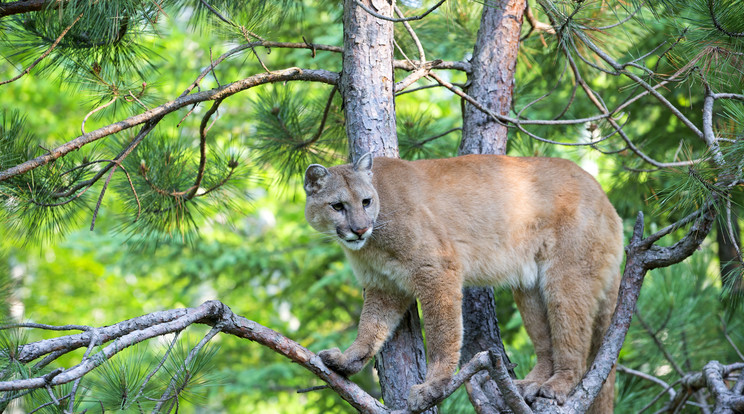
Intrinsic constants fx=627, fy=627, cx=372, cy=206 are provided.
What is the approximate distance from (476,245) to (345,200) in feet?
3.61

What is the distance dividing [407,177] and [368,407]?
1772 mm

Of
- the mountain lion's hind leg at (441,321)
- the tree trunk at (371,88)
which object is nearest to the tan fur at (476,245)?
the mountain lion's hind leg at (441,321)

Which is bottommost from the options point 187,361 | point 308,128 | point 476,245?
point 187,361

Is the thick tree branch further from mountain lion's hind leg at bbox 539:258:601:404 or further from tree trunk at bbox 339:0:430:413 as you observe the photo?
mountain lion's hind leg at bbox 539:258:601:404

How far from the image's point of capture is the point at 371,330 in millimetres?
4418

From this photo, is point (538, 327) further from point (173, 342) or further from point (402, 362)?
point (173, 342)

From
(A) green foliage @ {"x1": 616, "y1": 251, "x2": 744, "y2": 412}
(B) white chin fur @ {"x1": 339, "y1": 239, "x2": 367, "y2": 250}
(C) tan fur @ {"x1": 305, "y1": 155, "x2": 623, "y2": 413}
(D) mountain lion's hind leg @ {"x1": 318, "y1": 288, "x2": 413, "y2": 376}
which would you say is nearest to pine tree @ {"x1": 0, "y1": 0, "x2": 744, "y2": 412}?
(D) mountain lion's hind leg @ {"x1": 318, "y1": 288, "x2": 413, "y2": 376}

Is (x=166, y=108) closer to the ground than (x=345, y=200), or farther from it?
farther from it

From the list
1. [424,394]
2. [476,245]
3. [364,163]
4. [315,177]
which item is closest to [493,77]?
[476,245]

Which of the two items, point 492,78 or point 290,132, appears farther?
point 290,132

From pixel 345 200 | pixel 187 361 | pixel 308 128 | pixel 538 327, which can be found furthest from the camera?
pixel 308 128

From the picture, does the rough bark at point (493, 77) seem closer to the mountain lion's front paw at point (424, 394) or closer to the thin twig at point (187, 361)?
the mountain lion's front paw at point (424, 394)

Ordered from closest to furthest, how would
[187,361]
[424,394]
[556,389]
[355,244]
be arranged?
1. [187,361]
2. [424,394]
3. [355,244]
4. [556,389]

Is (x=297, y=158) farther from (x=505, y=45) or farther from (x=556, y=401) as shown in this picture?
(x=556, y=401)
